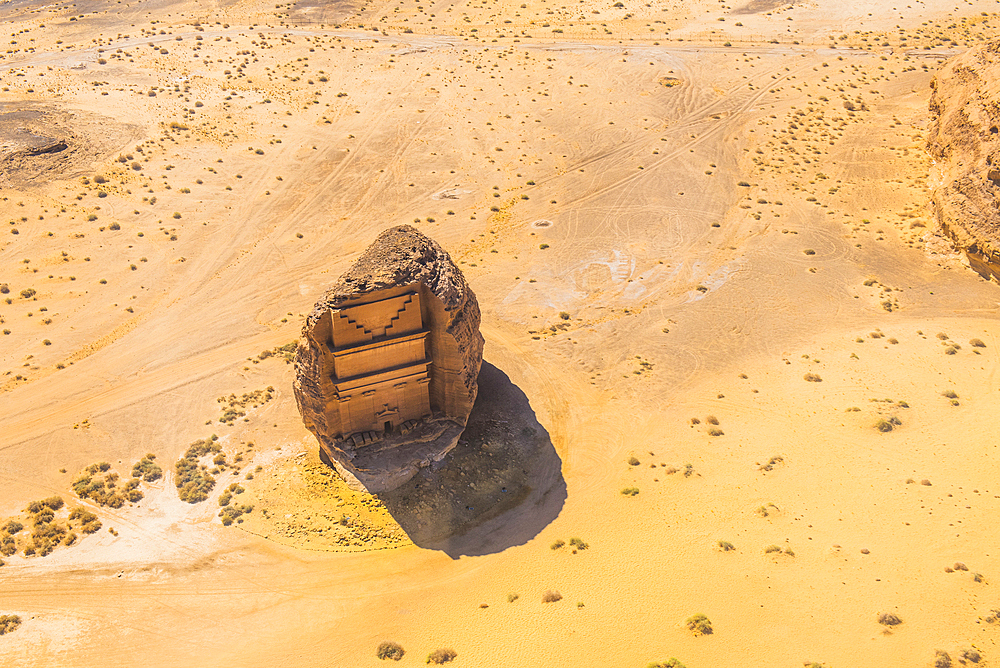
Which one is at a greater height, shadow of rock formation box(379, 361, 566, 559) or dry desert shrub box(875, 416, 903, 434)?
dry desert shrub box(875, 416, 903, 434)

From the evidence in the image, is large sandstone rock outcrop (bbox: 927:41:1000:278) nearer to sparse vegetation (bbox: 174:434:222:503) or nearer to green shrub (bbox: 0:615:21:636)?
sparse vegetation (bbox: 174:434:222:503)

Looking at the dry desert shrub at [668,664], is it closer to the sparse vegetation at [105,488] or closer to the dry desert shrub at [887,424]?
the dry desert shrub at [887,424]

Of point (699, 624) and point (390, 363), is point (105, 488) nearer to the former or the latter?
point (390, 363)

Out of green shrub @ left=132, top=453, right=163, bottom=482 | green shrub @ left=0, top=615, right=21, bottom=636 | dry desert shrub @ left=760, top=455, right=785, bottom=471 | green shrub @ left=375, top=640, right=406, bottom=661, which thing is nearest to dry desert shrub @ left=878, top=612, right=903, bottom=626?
dry desert shrub @ left=760, top=455, right=785, bottom=471

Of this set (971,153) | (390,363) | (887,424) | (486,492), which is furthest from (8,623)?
(971,153)

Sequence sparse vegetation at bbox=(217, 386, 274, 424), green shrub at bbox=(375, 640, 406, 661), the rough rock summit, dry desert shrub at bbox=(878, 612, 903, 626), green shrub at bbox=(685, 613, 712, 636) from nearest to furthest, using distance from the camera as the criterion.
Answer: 1. dry desert shrub at bbox=(878, 612, 903, 626)
2. green shrub at bbox=(685, 613, 712, 636)
3. green shrub at bbox=(375, 640, 406, 661)
4. the rough rock summit
5. sparse vegetation at bbox=(217, 386, 274, 424)

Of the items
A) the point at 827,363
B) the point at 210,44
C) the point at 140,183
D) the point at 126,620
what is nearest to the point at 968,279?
the point at 827,363

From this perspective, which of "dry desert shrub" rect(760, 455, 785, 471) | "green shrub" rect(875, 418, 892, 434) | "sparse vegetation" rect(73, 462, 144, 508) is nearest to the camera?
"dry desert shrub" rect(760, 455, 785, 471)
